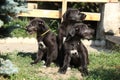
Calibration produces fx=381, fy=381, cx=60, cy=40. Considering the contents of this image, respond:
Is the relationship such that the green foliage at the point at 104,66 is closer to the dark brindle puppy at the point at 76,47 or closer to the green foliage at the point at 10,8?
the dark brindle puppy at the point at 76,47

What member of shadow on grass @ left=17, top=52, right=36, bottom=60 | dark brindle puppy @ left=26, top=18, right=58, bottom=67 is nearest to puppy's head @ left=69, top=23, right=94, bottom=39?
dark brindle puppy @ left=26, top=18, right=58, bottom=67

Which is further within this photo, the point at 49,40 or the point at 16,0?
the point at 49,40

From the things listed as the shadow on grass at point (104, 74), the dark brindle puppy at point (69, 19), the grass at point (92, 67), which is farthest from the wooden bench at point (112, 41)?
the shadow on grass at point (104, 74)

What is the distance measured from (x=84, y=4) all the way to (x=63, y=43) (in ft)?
15.5

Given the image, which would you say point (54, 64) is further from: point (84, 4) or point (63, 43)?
point (84, 4)

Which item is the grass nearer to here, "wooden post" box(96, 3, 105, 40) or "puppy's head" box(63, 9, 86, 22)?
"puppy's head" box(63, 9, 86, 22)

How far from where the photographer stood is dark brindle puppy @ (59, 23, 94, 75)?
7027mm

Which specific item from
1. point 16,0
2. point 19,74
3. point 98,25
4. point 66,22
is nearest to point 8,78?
point 19,74

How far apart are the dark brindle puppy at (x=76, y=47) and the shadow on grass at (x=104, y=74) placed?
207mm

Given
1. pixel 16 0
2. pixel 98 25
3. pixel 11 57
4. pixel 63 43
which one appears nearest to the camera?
pixel 16 0

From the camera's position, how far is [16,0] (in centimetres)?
589

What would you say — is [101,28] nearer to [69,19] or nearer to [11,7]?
[69,19]

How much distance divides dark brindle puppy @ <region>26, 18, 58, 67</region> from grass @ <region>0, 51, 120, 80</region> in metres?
0.28

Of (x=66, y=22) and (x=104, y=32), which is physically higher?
(x=66, y=22)
